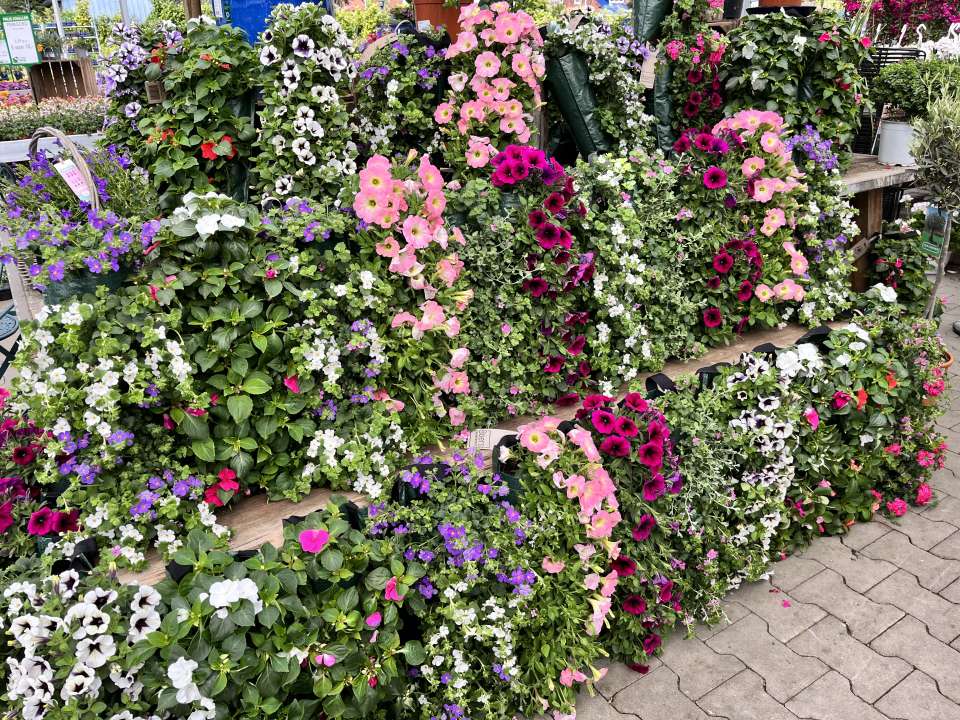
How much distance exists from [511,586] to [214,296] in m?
1.25

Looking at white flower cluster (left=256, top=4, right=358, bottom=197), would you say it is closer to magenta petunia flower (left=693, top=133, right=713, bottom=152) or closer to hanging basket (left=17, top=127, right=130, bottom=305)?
hanging basket (left=17, top=127, right=130, bottom=305)

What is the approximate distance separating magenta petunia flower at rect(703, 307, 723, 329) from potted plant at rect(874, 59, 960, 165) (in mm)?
2067

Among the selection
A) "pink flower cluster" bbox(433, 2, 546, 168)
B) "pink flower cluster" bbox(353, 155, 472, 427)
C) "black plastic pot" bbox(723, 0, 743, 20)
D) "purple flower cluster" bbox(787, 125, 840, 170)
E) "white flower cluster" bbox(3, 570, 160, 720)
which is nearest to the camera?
"white flower cluster" bbox(3, 570, 160, 720)

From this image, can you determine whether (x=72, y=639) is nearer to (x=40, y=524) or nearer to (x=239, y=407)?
(x=40, y=524)

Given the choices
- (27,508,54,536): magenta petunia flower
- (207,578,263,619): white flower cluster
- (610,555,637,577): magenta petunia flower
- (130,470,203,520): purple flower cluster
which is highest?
(130,470,203,520): purple flower cluster

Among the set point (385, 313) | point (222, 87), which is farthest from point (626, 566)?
point (222, 87)

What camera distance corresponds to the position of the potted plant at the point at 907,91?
4414mm

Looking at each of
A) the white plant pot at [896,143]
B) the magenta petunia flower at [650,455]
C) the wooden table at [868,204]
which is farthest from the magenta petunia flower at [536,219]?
the white plant pot at [896,143]

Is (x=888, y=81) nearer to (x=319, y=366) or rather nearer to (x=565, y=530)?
(x=565, y=530)

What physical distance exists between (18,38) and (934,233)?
27.7 feet

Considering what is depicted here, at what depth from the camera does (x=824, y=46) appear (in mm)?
3305

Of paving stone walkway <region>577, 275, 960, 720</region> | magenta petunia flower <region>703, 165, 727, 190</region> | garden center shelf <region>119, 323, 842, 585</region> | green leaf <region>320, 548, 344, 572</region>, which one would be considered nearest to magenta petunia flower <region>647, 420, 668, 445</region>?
garden center shelf <region>119, 323, 842, 585</region>

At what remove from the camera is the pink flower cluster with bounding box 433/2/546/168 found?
2816 mm

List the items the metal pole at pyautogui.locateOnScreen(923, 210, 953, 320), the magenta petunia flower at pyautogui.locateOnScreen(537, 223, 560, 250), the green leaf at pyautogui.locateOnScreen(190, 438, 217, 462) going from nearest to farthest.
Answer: the green leaf at pyautogui.locateOnScreen(190, 438, 217, 462) → the magenta petunia flower at pyautogui.locateOnScreen(537, 223, 560, 250) → the metal pole at pyautogui.locateOnScreen(923, 210, 953, 320)
